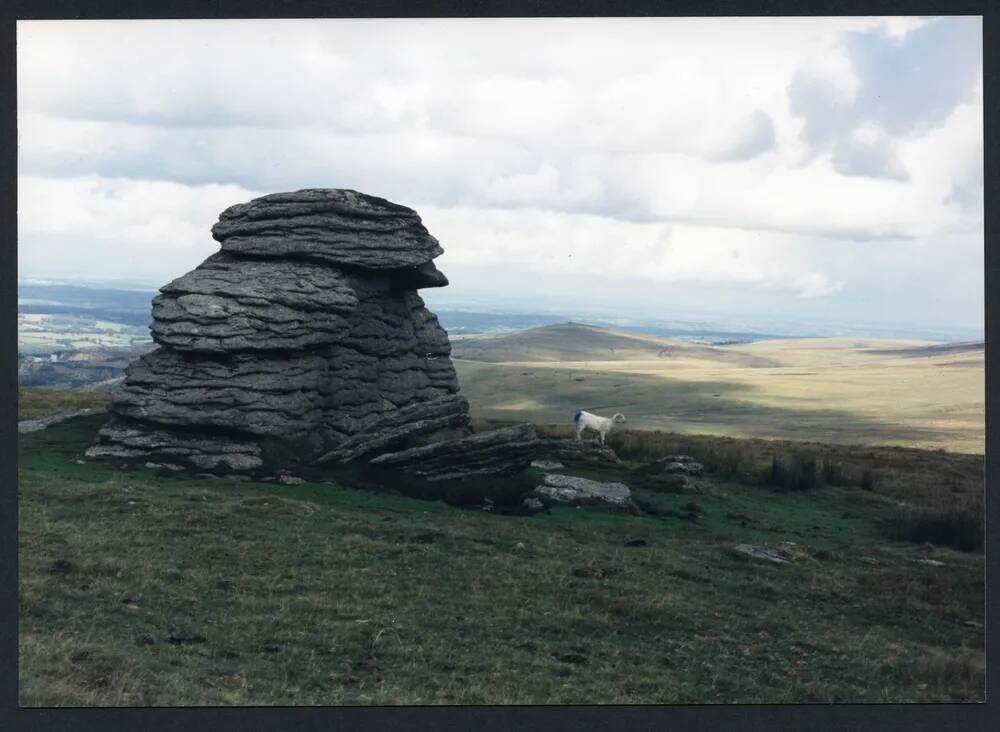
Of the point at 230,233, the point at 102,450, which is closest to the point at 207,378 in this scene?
the point at 102,450

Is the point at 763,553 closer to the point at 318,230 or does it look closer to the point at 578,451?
the point at 578,451

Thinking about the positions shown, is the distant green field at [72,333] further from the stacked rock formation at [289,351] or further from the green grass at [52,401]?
the stacked rock formation at [289,351]

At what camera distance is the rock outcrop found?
32562mm

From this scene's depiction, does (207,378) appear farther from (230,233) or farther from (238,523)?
(238,523)

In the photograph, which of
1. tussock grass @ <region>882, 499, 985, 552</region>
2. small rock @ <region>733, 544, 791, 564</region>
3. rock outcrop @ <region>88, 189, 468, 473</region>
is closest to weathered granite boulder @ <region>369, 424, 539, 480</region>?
rock outcrop @ <region>88, 189, 468, 473</region>

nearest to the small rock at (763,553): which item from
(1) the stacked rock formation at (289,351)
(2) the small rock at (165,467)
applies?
(1) the stacked rock formation at (289,351)

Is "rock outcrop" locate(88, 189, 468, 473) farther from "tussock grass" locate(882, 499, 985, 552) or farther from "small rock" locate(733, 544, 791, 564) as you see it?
"tussock grass" locate(882, 499, 985, 552)

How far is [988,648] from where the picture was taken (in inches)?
749

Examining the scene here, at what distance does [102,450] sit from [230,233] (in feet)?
29.5

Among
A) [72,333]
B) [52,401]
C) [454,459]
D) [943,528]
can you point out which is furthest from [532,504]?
[72,333]

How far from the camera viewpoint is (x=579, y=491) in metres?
31.4

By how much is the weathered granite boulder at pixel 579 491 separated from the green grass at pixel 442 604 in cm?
70

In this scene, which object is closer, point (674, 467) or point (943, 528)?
point (943, 528)

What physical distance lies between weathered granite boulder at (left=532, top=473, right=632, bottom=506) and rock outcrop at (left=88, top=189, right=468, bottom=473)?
4.66 m
